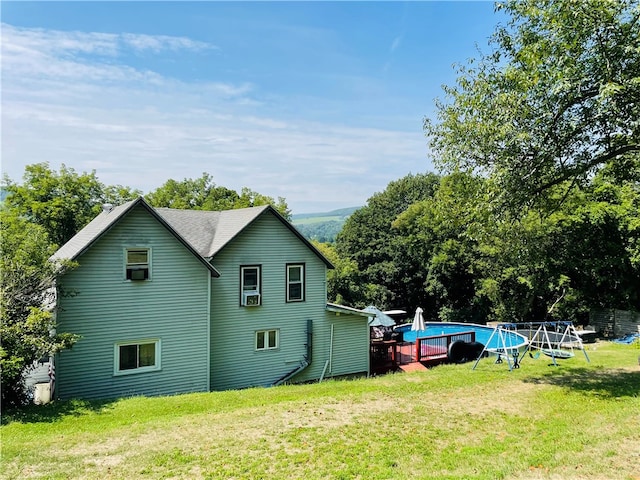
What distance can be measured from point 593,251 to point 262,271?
21.3 meters

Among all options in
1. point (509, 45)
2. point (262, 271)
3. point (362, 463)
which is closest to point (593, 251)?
point (509, 45)

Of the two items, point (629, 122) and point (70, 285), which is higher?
point (629, 122)

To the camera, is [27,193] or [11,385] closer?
[11,385]

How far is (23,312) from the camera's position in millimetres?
11422

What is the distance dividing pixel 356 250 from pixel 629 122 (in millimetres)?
34993

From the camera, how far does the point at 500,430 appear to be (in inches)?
341

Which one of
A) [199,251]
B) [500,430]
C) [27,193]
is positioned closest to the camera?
[500,430]

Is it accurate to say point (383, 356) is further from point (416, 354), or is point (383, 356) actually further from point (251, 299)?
point (251, 299)

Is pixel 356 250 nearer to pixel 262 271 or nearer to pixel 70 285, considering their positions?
pixel 262 271

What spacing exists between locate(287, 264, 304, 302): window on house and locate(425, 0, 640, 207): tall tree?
26.0ft

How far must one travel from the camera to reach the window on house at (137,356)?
46.9ft

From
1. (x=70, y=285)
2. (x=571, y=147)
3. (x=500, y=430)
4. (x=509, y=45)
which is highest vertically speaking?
A: (x=509, y=45)

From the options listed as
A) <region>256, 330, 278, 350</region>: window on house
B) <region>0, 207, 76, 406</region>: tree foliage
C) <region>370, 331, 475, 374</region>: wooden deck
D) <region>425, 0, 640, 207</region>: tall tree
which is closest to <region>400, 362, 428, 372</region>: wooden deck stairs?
<region>370, 331, 475, 374</region>: wooden deck

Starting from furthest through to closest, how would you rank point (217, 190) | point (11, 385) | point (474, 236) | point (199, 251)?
point (217, 190), point (199, 251), point (474, 236), point (11, 385)
